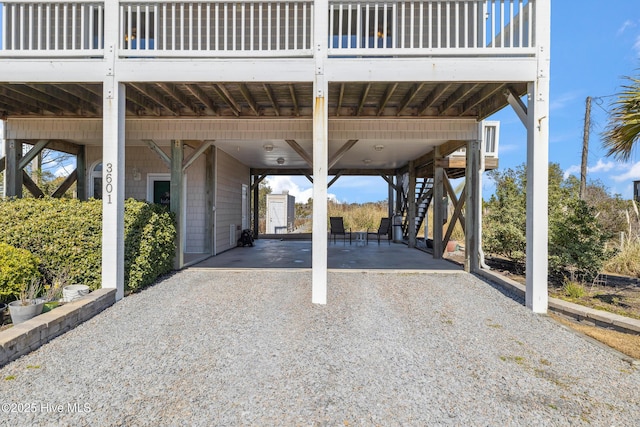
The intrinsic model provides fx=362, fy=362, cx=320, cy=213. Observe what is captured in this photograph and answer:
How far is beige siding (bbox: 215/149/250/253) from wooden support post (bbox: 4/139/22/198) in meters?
3.58

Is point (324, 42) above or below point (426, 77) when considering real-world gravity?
above

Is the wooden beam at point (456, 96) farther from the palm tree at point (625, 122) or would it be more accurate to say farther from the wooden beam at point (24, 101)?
the wooden beam at point (24, 101)

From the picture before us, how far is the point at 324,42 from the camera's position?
4.27 meters

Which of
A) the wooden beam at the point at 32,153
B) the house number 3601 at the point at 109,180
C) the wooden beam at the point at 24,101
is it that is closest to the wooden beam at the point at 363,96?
the house number 3601 at the point at 109,180

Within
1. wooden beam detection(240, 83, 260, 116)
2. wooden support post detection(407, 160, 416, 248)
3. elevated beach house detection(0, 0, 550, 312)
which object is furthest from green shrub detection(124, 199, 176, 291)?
wooden support post detection(407, 160, 416, 248)

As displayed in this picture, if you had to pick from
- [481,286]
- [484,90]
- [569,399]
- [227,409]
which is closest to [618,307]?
[481,286]

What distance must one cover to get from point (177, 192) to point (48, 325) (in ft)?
11.4

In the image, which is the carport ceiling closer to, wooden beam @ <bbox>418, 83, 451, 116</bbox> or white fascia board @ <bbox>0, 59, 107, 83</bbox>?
wooden beam @ <bbox>418, 83, 451, 116</bbox>

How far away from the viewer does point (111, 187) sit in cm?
435

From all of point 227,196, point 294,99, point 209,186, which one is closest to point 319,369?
point 294,99

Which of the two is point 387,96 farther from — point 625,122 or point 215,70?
point 625,122

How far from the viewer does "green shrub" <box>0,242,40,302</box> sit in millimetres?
3510

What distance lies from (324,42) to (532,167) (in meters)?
2.81

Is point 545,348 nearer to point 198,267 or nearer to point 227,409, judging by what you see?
point 227,409
